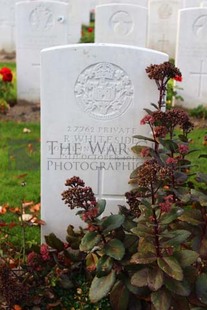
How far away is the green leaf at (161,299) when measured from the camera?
217cm

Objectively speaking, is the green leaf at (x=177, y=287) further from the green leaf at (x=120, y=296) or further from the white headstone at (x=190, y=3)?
the white headstone at (x=190, y=3)

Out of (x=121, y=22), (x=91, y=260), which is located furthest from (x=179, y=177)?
(x=121, y=22)

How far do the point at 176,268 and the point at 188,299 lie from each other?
24cm

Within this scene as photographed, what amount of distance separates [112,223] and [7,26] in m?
9.05

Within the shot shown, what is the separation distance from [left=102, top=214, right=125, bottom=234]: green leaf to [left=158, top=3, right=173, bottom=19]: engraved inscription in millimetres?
8978

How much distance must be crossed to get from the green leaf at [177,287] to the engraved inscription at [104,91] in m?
1.11

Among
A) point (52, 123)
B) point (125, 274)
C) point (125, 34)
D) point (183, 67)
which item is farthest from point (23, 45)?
point (125, 274)

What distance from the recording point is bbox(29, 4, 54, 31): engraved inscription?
652 cm

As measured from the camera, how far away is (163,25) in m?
10.8

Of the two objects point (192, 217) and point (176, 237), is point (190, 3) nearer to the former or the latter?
point (192, 217)

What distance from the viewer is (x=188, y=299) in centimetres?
229

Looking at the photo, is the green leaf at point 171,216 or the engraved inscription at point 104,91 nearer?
the green leaf at point 171,216

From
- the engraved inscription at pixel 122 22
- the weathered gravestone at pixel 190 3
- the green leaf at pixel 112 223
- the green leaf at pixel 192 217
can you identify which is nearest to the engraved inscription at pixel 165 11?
the weathered gravestone at pixel 190 3

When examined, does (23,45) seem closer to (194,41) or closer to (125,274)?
(194,41)
